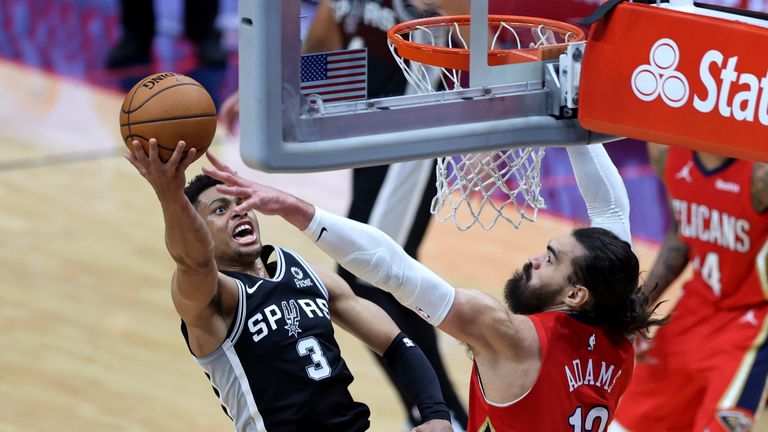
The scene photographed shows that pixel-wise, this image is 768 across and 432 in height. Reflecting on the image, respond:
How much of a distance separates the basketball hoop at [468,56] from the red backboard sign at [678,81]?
0.20m

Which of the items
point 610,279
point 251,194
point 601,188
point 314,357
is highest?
point 251,194

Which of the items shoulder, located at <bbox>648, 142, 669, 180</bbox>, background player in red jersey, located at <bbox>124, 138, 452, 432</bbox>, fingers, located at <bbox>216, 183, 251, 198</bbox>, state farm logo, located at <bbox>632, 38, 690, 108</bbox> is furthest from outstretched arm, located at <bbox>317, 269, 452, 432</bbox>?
shoulder, located at <bbox>648, 142, 669, 180</bbox>

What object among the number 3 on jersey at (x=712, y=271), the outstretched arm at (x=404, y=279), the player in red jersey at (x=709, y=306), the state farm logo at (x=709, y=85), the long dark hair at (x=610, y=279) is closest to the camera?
the state farm logo at (x=709, y=85)

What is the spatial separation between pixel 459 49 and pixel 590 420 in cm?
115

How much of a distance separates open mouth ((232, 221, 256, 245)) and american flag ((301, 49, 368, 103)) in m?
0.87

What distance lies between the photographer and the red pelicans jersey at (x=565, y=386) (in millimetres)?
3930

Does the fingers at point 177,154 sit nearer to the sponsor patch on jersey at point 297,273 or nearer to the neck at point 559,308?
the sponsor patch on jersey at point 297,273

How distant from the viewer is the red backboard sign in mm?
3299

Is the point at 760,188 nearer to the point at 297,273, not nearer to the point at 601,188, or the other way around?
the point at 601,188

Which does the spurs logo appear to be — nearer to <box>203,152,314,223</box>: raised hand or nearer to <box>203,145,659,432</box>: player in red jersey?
<box>203,145,659,432</box>: player in red jersey

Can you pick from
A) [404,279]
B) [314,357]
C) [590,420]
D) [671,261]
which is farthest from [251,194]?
[671,261]

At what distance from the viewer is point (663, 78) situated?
136 inches

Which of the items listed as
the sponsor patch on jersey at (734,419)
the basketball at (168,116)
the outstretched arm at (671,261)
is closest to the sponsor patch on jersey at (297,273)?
the basketball at (168,116)

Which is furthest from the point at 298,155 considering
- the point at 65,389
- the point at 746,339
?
the point at 65,389
